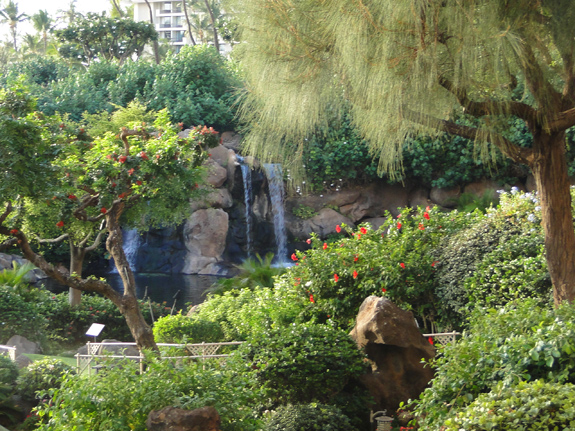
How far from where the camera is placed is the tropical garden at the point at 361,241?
151 inches

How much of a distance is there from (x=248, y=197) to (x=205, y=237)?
2105 mm

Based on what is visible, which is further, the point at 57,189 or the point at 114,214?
the point at 114,214

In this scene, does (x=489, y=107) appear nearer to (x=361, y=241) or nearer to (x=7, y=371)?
(x=361, y=241)

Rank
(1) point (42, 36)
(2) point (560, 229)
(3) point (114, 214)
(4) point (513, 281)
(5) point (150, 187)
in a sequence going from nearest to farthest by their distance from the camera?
(2) point (560, 229), (4) point (513, 281), (3) point (114, 214), (5) point (150, 187), (1) point (42, 36)

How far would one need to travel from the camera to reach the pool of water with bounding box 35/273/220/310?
15.9 m

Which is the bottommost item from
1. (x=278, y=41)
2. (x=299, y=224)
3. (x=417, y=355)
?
(x=299, y=224)

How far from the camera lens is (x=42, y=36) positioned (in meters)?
44.1

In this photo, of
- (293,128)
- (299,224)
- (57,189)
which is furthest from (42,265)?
(299,224)

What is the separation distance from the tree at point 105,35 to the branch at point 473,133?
23.7 meters

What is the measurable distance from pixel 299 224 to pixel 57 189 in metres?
13.6

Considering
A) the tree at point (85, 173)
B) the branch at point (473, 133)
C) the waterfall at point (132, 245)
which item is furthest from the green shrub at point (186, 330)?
the waterfall at point (132, 245)

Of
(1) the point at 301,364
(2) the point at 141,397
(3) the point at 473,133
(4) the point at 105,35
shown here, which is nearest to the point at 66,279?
(2) the point at 141,397

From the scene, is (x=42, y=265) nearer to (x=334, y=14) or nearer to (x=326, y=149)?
(x=334, y=14)

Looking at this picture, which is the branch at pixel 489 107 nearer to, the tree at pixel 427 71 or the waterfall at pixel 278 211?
the tree at pixel 427 71
